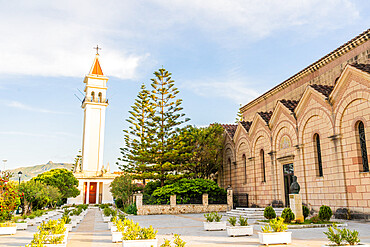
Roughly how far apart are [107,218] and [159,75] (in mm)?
15850

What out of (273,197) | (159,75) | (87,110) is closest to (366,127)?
(273,197)

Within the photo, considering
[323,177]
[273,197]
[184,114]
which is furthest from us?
[184,114]

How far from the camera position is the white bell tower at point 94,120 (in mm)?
48438

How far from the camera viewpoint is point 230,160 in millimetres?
26844

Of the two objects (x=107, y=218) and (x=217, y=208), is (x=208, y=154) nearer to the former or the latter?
(x=217, y=208)

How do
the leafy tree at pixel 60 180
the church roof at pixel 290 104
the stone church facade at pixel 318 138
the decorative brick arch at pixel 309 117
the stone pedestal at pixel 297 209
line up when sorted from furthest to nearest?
the leafy tree at pixel 60 180, the church roof at pixel 290 104, the decorative brick arch at pixel 309 117, the stone church facade at pixel 318 138, the stone pedestal at pixel 297 209

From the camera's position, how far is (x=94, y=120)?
4956cm

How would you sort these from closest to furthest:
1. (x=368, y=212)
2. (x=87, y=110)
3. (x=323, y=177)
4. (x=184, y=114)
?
(x=368, y=212) → (x=323, y=177) → (x=184, y=114) → (x=87, y=110)

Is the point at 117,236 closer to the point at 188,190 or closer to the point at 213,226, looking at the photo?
the point at 213,226

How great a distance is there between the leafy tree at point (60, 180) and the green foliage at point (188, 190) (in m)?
15.9

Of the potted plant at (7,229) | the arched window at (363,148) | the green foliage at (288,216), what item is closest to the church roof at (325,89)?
the arched window at (363,148)

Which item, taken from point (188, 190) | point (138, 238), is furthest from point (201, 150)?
point (138, 238)

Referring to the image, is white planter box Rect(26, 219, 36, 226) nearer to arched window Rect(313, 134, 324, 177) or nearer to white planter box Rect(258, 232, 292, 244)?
white planter box Rect(258, 232, 292, 244)

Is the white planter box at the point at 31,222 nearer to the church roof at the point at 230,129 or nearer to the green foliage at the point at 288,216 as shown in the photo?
the green foliage at the point at 288,216
